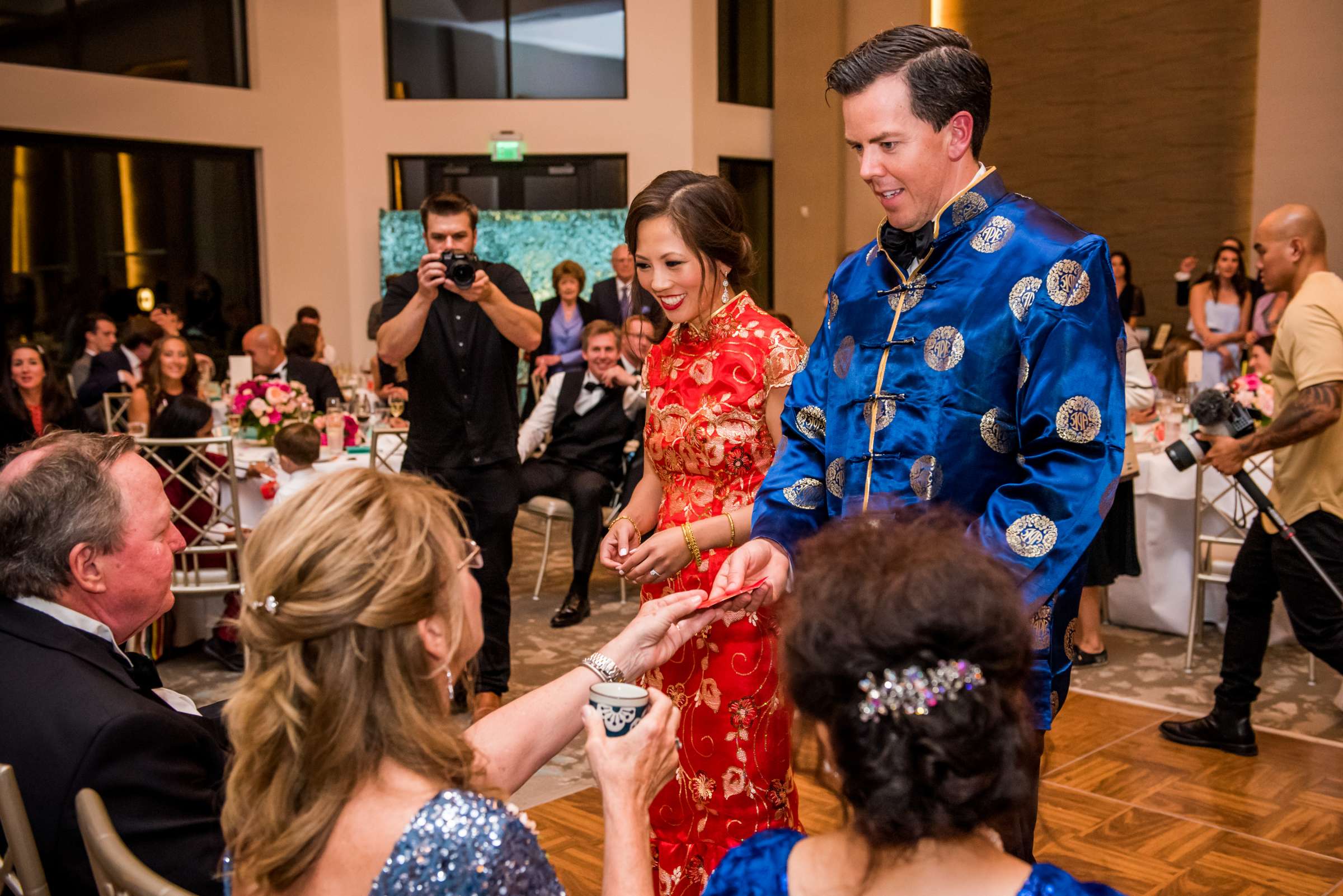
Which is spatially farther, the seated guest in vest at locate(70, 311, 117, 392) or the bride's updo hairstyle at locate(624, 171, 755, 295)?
the seated guest in vest at locate(70, 311, 117, 392)

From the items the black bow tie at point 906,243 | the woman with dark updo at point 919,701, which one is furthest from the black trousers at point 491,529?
the woman with dark updo at point 919,701

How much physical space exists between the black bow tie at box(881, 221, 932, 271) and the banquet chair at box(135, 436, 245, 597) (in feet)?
9.73

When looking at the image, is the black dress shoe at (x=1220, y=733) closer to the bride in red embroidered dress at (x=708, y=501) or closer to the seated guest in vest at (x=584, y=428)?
the bride in red embroidered dress at (x=708, y=501)

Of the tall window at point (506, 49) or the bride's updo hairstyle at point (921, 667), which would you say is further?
the tall window at point (506, 49)

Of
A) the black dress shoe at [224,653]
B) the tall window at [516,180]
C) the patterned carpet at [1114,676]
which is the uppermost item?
the tall window at [516,180]

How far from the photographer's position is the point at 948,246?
5.52 ft

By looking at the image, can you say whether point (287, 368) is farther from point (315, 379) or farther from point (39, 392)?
point (39, 392)

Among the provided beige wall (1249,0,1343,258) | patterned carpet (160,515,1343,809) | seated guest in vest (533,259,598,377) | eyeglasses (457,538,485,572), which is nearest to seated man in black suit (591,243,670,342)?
seated guest in vest (533,259,598,377)

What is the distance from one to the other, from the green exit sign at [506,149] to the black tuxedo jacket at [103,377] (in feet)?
12.9

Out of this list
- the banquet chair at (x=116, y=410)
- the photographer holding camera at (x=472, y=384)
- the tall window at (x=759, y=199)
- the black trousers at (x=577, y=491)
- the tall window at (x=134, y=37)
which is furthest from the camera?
the tall window at (x=759, y=199)

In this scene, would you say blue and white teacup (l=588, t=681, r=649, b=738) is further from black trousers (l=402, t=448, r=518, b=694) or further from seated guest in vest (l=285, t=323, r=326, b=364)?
seated guest in vest (l=285, t=323, r=326, b=364)

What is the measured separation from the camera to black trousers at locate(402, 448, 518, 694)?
3.92 meters

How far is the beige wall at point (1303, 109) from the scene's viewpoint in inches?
326

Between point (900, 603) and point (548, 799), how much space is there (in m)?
2.66
